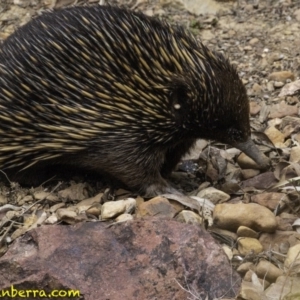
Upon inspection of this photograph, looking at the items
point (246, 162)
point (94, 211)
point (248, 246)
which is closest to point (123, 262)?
point (248, 246)

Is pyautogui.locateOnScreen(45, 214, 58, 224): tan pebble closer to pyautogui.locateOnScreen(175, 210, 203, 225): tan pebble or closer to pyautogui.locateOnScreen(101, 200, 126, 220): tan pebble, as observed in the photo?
pyautogui.locateOnScreen(101, 200, 126, 220): tan pebble

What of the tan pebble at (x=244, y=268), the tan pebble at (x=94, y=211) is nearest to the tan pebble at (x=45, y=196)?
the tan pebble at (x=94, y=211)

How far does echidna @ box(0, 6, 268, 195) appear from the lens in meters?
4.06

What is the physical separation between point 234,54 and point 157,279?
3.21 metres

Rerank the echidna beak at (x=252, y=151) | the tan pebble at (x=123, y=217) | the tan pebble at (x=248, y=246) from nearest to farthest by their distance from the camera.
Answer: the tan pebble at (x=248, y=246) → the tan pebble at (x=123, y=217) → the echidna beak at (x=252, y=151)

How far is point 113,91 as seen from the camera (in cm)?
407

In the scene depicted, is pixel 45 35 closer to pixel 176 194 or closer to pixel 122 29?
pixel 122 29

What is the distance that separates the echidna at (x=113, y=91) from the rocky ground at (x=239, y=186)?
0.29 meters

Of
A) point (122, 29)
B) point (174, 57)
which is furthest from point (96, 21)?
point (174, 57)

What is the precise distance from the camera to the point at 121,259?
315 cm

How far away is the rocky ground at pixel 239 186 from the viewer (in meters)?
3.29

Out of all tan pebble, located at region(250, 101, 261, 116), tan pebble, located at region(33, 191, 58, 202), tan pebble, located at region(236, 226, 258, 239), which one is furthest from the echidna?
tan pebble, located at region(250, 101, 261, 116)

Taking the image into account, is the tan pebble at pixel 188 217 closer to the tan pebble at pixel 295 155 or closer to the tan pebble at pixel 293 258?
the tan pebble at pixel 293 258

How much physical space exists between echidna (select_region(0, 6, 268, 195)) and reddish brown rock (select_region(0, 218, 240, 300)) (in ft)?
2.94
